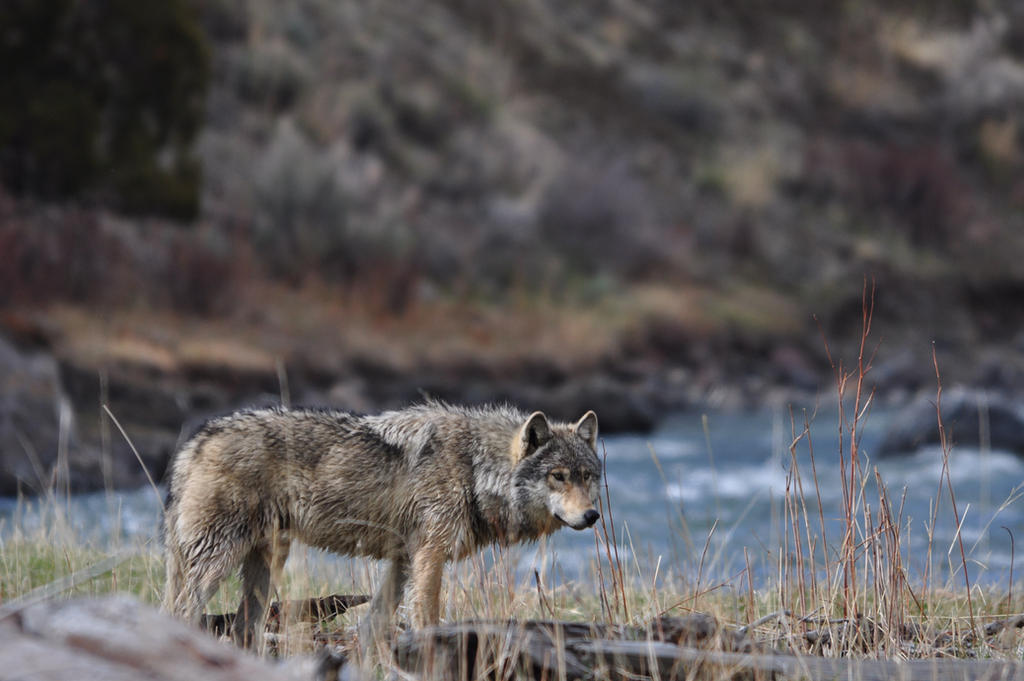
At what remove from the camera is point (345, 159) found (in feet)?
87.4

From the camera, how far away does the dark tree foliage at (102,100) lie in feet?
63.9

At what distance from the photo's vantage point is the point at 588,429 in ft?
19.6

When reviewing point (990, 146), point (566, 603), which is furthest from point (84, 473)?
point (990, 146)

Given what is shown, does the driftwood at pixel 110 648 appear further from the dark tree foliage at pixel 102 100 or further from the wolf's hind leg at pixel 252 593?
the dark tree foliage at pixel 102 100

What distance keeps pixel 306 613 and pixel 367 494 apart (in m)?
0.62

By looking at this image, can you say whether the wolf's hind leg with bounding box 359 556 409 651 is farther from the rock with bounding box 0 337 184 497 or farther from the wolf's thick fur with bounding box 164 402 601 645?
the rock with bounding box 0 337 184 497

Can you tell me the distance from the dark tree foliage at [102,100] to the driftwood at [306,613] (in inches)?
633

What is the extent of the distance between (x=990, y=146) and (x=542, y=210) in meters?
20.3

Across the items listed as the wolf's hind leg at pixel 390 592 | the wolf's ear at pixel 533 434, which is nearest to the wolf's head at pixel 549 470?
the wolf's ear at pixel 533 434

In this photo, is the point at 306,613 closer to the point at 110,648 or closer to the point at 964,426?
the point at 110,648

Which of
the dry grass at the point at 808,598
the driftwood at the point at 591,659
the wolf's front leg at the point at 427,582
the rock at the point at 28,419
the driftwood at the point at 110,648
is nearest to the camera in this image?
the driftwood at the point at 110,648

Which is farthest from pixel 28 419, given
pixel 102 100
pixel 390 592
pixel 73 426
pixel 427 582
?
pixel 427 582

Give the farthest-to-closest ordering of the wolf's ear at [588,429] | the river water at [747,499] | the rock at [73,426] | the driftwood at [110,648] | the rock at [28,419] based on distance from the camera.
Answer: the rock at [73,426] < the rock at [28,419] < the river water at [747,499] < the wolf's ear at [588,429] < the driftwood at [110,648]

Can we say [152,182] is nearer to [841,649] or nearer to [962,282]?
[841,649]
